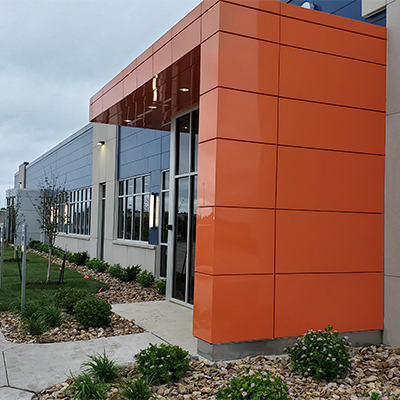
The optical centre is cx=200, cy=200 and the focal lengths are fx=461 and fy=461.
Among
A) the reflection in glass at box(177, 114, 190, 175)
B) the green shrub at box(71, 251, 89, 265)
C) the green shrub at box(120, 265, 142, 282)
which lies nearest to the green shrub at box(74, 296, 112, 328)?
the reflection in glass at box(177, 114, 190, 175)

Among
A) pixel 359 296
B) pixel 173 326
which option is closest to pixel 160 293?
pixel 173 326

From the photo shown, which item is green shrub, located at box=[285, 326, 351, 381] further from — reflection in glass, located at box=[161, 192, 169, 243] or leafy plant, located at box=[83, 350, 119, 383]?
reflection in glass, located at box=[161, 192, 169, 243]

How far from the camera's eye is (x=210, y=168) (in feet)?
19.7

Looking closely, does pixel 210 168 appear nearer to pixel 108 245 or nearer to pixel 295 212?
pixel 295 212

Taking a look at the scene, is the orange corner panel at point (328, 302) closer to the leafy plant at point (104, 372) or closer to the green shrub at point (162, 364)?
the green shrub at point (162, 364)

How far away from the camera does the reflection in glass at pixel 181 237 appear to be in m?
9.67

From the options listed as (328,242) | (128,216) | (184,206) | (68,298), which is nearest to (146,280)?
(184,206)

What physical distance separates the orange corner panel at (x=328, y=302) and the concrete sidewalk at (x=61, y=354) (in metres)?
1.42

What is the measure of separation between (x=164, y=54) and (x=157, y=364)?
4.78 meters

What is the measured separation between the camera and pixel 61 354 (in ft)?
20.0

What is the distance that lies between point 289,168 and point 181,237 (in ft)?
13.3

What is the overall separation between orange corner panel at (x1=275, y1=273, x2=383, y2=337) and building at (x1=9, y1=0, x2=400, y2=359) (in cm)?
2

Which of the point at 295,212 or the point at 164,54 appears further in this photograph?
the point at 164,54

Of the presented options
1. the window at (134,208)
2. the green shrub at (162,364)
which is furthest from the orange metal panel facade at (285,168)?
the window at (134,208)
